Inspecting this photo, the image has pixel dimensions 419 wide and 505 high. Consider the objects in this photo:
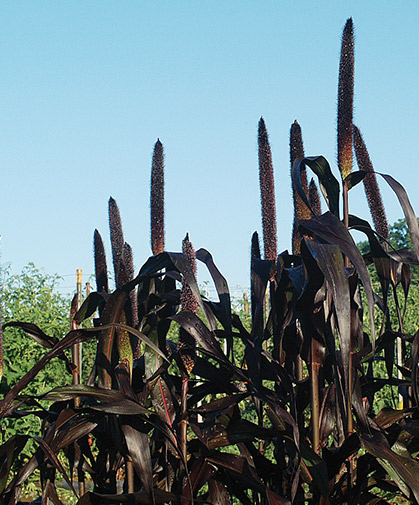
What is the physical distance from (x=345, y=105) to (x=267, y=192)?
41 centimetres

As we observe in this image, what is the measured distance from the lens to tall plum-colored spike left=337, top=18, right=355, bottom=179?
2016 mm

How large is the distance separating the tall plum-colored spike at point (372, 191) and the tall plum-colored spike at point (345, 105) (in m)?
0.30

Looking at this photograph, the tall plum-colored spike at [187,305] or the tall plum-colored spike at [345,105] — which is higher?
the tall plum-colored spike at [345,105]

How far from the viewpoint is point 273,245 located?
88.5 inches

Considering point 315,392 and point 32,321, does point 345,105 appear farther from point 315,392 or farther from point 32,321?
point 32,321

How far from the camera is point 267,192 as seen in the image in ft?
7.47

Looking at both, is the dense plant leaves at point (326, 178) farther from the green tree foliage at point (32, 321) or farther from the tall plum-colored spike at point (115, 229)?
the green tree foliage at point (32, 321)

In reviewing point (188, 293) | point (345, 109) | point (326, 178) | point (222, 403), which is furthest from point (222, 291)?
point (345, 109)

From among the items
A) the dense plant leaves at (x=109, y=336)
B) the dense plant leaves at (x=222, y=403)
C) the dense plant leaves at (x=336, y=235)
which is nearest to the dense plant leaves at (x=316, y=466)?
the dense plant leaves at (x=222, y=403)

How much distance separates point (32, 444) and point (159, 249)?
4.18m

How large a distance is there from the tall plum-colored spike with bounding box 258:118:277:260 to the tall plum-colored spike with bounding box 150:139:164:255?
35 centimetres

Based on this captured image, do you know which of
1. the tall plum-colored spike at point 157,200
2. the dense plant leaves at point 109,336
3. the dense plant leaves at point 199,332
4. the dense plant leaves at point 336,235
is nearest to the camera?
the dense plant leaves at point 336,235

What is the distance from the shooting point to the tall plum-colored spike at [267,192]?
88.6 inches

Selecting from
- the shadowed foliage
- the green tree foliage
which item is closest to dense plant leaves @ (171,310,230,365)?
the shadowed foliage
